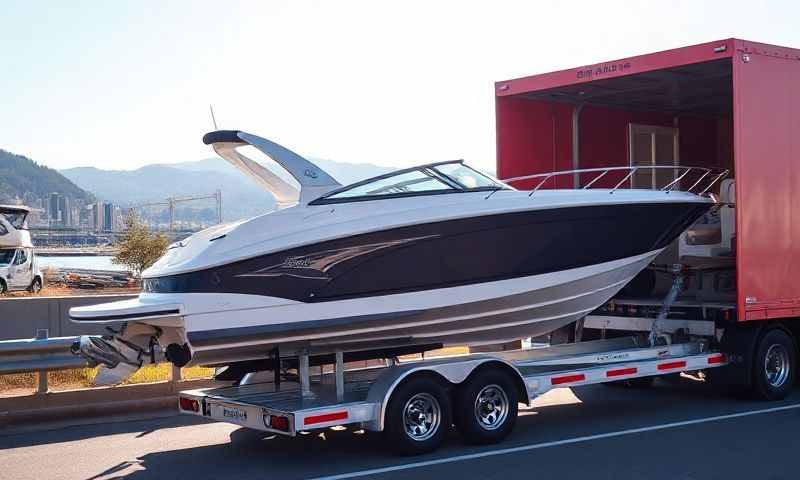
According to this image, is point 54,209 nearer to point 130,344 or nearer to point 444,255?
point 130,344

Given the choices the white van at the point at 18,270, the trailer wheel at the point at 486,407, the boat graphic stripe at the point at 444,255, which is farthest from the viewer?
the white van at the point at 18,270

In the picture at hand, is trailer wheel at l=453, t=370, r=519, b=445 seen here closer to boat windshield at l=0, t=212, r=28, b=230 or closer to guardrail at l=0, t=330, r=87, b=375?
guardrail at l=0, t=330, r=87, b=375

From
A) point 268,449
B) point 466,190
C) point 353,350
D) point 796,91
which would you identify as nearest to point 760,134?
point 796,91

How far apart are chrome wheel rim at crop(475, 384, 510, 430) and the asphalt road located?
25 centimetres

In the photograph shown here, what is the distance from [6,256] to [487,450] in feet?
91.4

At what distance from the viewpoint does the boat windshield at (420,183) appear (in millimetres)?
8352

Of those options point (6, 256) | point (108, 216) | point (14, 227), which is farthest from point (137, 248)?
point (108, 216)

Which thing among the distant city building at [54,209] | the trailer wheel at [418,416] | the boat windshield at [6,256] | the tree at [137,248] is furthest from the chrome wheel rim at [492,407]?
the distant city building at [54,209]

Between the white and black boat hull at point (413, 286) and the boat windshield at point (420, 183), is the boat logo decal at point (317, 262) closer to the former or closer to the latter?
the white and black boat hull at point (413, 286)

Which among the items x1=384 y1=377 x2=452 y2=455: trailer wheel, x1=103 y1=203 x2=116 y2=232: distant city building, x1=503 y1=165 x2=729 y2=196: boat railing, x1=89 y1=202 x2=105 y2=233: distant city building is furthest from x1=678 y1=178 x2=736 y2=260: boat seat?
x1=89 y1=202 x2=105 y2=233: distant city building

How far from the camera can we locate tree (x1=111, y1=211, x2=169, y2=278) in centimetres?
5244

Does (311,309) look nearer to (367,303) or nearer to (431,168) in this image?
(367,303)

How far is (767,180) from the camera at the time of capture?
1005cm

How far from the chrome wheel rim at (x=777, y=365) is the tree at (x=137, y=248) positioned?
44.4m
